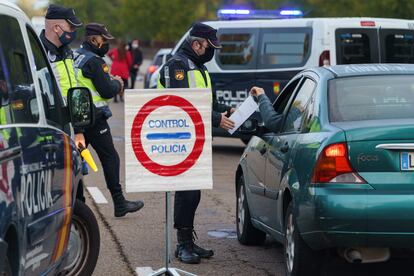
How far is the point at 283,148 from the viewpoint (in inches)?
276

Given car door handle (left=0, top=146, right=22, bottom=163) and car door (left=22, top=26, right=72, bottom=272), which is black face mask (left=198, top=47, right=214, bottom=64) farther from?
car door handle (left=0, top=146, right=22, bottom=163)

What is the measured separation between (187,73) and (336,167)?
223cm

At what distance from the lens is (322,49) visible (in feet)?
50.5

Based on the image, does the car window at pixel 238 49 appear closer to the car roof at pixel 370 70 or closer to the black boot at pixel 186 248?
the black boot at pixel 186 248

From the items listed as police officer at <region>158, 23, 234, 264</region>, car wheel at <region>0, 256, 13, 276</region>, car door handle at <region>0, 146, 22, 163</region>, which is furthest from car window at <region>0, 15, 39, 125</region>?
police officer at <region>158, 23, 234, 264</region>

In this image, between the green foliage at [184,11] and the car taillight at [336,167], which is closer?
the car taillight at [336,167]

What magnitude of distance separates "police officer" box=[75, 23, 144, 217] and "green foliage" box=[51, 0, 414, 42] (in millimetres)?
24248

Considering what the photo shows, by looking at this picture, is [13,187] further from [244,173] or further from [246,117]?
[244,173]

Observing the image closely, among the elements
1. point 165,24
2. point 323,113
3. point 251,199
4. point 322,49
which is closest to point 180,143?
point 323,113

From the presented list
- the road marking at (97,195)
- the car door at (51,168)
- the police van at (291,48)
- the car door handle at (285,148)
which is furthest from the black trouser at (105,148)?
the police van at (291,48)

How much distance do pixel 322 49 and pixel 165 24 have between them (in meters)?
45.7

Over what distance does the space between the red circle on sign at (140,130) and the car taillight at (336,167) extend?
110 centimetres

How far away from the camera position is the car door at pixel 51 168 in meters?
5.33

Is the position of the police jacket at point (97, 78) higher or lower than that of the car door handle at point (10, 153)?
lower
